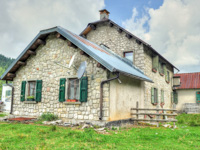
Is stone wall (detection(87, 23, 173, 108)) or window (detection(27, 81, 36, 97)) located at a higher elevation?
stone wall (detection(87, 23, 173, 108))

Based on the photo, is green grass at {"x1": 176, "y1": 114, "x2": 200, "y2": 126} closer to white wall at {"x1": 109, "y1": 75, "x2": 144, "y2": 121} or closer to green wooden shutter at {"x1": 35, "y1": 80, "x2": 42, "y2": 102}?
white wall at {"x1": 109, "y1": 75, "x2": 144, "y2": 121}

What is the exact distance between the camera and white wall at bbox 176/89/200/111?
21.5m

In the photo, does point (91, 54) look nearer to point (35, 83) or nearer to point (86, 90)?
point (86, 90)

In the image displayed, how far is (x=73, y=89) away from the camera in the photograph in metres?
10.2

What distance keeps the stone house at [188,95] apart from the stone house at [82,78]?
8083 mm

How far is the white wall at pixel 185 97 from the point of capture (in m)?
21.5

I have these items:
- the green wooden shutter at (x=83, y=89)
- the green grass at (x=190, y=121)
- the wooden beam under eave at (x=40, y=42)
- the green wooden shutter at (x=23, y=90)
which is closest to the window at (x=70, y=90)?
the green wooden shutter at (x=83, y=89)

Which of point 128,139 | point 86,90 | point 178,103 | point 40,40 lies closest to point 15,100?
point 40,40

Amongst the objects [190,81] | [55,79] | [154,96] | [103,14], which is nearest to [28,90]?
[55,79]

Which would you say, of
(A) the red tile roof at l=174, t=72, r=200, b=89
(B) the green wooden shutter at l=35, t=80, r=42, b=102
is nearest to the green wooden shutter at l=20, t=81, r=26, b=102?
(B) the green wooden shutter at l=35, t=80, r=42, b=102

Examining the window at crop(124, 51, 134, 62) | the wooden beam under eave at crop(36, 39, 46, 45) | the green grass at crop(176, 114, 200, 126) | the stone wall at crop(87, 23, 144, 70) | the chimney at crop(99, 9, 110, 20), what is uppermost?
the chimney at crop(99, 9, 110, 20)

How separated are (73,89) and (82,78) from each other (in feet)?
3.01

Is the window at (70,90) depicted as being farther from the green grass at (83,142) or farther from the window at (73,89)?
the green grass at (83,142)

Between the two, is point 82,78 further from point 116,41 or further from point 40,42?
point 116,41
